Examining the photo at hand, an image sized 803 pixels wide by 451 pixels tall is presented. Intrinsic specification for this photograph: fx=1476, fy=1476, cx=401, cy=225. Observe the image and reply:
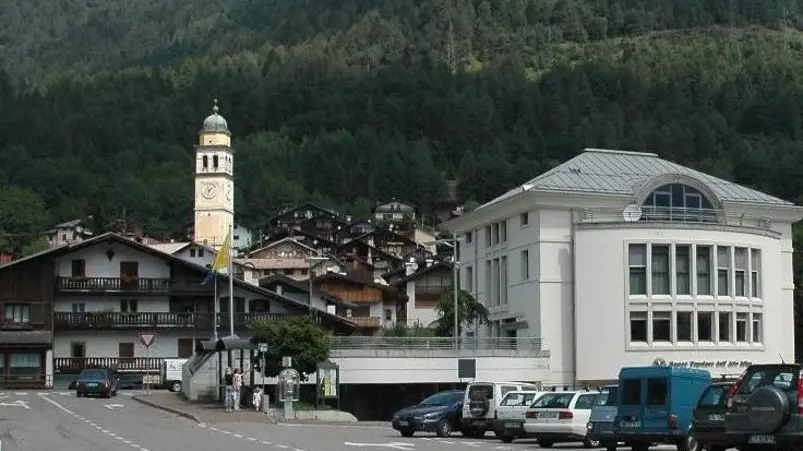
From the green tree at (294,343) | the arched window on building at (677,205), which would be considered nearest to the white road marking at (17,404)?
the green tree at (294,343)

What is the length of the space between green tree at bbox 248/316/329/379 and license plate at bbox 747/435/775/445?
32322mm

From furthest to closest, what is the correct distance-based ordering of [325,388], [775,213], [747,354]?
[775,213] < [747,354] < [325,388]

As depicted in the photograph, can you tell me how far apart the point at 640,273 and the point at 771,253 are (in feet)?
26.7

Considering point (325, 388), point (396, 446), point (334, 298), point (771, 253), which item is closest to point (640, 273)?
point (771, 253)

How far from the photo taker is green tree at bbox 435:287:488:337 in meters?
75.0

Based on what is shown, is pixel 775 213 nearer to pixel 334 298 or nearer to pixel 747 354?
pixel 747 354

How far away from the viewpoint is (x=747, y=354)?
71.5m

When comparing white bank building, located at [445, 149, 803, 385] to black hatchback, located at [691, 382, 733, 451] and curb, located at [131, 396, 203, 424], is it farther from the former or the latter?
black hatchback, located at [691, 382, 733, 451]

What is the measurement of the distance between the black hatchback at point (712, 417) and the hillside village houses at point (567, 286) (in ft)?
112

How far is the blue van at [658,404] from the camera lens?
33.6 metres

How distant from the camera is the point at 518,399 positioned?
142 feet

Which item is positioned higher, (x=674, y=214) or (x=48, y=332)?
(x=674, y=214)

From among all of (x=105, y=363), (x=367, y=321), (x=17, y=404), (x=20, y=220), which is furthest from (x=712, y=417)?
(x=20, y=220)

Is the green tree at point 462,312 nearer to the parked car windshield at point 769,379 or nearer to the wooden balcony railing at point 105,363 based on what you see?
the wooden balcony railing at point 105,363
